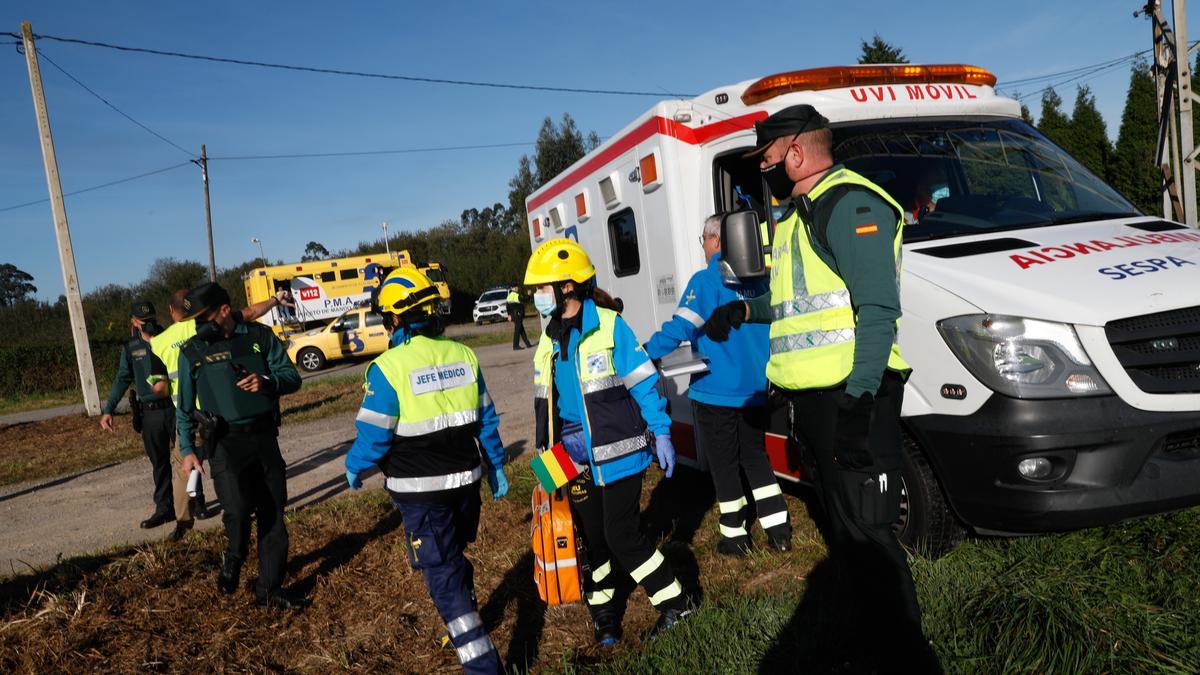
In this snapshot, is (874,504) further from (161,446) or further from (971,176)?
(161,446)

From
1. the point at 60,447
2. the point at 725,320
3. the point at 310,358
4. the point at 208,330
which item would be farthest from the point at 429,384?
the point at 310,358

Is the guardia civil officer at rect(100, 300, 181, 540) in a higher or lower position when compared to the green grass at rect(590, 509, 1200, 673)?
higher

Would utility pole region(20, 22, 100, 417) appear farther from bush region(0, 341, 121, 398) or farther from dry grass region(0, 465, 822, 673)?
dry grass region(0, 465, 822, 673)

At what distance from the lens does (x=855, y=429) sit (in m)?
2.52

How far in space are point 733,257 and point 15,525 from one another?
7954 millimetres

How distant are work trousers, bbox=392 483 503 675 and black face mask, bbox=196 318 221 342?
209cm

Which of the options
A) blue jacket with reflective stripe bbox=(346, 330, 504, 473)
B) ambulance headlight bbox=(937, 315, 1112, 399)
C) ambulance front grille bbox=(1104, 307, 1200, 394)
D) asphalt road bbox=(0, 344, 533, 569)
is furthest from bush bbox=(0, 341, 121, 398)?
ambulance front grille bbox=(1104, 307, 1200, 394)

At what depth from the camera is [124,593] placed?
4902 millimetres

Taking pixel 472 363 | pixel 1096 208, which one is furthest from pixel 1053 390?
pixel 472 363

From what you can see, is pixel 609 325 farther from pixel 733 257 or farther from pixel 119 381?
pixel 119 381

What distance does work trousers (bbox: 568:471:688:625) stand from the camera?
3.60 meters

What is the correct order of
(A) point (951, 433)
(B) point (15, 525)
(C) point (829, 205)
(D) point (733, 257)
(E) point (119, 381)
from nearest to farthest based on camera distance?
(C) point (829, 205)
(A) point (951, 433)
(D) point (733, 257)
(E) point (119, 381)
(B) point (15, 525)

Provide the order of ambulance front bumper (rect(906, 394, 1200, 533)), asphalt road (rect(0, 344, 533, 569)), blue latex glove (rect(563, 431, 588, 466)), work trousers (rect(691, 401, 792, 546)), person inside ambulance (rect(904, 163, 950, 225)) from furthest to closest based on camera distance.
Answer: asphalt road (rect(0, 344, 533, 569))
work trousers (rect(691, 401, 792, 546))
person inside ambulance (rect(904, 163, 950, 225))
blue latex glove (rect(563, 431, 588, 466))
ambulance front bumper (rect(906, 394, 1200, 533))

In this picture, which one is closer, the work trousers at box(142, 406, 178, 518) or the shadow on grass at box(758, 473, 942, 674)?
the shadow on grass at box(758, 473, 942, 674)
